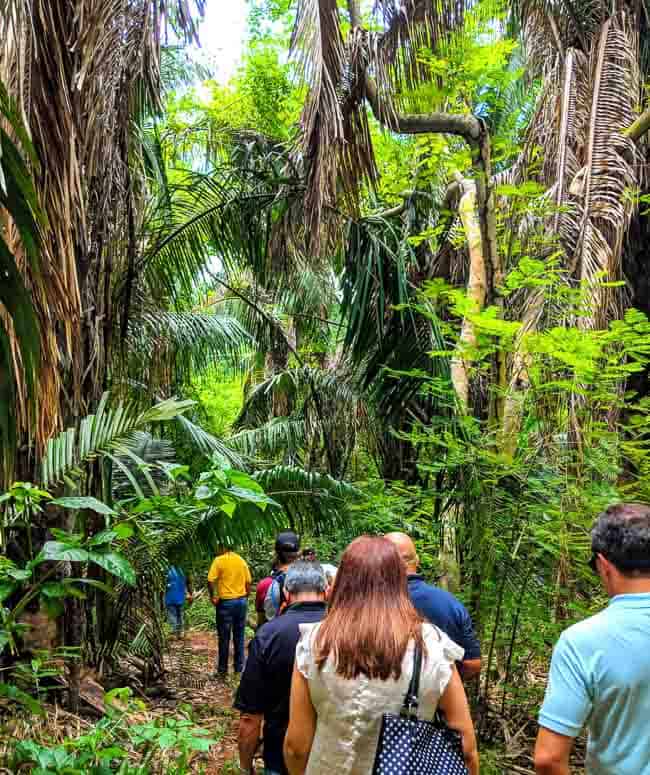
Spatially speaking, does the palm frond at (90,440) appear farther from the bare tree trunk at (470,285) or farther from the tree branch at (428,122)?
the tree branch at (428,122)

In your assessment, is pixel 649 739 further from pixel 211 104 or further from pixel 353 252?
pixel 211 104

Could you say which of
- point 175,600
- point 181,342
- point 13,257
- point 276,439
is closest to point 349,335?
point 276,439

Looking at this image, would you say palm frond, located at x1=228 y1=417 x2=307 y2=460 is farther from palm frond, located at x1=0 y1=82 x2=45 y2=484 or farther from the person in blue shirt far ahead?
palm frond, located at x1=0 y1=82 x2=45 y2=484

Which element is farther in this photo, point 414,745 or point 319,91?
point 319,91

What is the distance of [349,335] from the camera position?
A: 794cm

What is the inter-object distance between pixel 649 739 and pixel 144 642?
232 inches

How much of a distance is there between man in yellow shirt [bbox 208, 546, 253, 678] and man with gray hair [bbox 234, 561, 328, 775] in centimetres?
561

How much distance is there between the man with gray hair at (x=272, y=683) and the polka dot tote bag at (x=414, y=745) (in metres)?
1.02

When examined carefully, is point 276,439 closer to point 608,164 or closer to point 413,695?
point 608,164

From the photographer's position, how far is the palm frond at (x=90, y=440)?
14.7 ft

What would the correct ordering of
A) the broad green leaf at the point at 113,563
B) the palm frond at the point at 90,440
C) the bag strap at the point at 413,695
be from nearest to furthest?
1. the bag strap at the point at 413,695
2. the broad green leaf at the point at 113,563
3. the palm frond at the point at 90,440

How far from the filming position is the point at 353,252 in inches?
315

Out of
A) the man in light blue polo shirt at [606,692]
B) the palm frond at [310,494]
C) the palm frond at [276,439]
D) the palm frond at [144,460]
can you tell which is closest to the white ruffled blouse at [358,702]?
the man in light blue polo shirt at [606,692]

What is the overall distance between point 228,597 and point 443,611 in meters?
5.59
